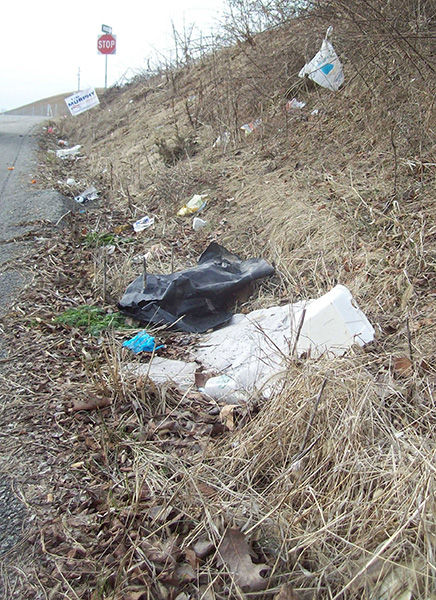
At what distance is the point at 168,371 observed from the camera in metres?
3.21

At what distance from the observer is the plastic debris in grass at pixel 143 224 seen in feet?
20.1

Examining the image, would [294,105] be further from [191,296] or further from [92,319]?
[92,319]

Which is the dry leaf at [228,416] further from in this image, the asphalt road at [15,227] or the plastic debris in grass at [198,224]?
the plastic debris in grass at [198,224]

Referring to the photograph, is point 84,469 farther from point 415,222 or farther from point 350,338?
point 415,222

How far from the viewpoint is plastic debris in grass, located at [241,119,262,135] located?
7.23m

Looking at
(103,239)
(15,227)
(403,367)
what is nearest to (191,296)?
(403,367)

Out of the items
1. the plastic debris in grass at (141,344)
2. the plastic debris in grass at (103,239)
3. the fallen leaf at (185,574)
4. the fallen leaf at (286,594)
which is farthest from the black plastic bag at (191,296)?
the fallen leaf at (286,594)

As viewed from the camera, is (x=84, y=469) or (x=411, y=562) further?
(x=84, y=469)

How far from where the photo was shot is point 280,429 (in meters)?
2.24

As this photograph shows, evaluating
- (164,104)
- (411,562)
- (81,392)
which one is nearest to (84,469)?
(81,392)

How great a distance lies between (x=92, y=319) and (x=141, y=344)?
1.85 feet

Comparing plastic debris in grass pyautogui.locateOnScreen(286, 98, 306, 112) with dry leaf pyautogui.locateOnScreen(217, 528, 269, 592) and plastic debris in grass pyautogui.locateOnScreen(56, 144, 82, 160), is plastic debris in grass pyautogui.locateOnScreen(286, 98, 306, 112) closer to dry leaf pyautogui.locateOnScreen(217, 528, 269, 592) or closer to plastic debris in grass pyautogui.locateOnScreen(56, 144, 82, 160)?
dry leaf pyautogui.locateOnScreen(217, 528, 269, 592)

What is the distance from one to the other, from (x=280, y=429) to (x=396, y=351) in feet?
3.33

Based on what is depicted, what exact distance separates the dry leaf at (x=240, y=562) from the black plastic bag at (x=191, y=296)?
1960 mm
